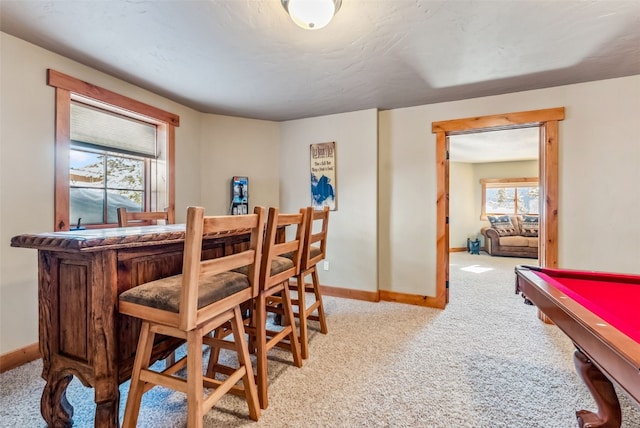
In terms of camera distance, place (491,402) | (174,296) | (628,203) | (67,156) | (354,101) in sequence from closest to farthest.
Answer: (174,296), (491,402), (67,156), (628,203), (354,101)

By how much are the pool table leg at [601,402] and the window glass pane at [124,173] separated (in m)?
3.62

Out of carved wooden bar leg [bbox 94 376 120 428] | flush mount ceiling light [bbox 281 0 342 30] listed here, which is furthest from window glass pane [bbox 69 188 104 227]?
flush mount ceiling light [bbox 281 0 342 30]

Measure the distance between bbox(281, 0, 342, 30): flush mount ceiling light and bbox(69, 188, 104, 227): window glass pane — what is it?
2.25m

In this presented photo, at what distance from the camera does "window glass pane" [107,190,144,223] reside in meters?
2.60

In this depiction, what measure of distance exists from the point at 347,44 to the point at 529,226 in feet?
21.8

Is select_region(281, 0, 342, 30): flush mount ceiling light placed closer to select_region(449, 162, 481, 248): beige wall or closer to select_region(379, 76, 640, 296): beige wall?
select_region(379, 76, 640, 296): beige wall

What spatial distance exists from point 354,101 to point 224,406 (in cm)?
291

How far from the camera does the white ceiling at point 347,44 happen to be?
163cm

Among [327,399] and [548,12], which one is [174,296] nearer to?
[327,399]

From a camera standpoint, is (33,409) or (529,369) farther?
(529,369)

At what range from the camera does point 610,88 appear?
2520 mm

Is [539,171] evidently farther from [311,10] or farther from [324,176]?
[311,10]

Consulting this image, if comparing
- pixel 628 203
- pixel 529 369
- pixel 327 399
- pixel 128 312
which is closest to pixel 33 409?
pixel 128 312

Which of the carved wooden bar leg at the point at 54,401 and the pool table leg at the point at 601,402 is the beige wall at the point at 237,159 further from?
the pool table leg at the point at 601,402
